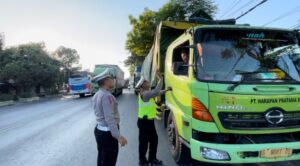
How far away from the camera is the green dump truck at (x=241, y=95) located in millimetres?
4062

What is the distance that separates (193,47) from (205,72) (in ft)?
1.46

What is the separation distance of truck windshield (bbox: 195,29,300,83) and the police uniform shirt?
1.34 meters

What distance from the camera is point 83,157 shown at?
6.40m

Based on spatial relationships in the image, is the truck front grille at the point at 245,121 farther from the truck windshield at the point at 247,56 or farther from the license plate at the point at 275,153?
the truck windshield at the point at 247,56

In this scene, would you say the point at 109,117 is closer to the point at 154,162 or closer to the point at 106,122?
the point at 106,122

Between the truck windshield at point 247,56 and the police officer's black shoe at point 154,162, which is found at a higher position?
the truck windshield at point 247,56

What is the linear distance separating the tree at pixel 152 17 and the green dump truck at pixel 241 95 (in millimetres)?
19888

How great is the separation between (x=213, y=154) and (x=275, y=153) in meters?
0.85

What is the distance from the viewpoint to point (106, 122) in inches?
157

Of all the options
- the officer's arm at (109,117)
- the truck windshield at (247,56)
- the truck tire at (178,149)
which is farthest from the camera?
the truck tire at (178,149)

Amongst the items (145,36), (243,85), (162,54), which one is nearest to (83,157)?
(162,54)

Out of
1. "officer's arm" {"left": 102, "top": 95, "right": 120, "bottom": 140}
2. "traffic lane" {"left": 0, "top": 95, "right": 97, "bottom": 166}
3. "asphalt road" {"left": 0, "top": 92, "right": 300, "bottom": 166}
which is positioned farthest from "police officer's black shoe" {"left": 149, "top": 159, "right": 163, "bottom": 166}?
"officer's arm" {"left": 102, "top": 95, "right": 120, "bottom": 140}

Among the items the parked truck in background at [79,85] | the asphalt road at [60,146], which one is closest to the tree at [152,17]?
the parked truck in background at [79,85]

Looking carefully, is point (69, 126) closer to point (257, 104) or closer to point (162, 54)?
point (162, 54)
